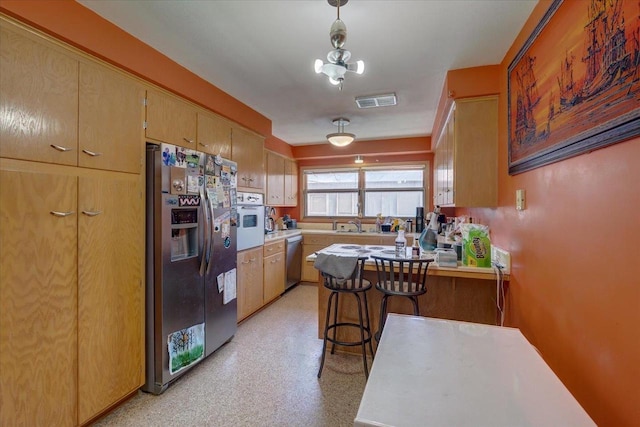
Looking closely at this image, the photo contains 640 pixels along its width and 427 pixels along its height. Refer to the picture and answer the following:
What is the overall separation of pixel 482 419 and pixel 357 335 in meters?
2.00

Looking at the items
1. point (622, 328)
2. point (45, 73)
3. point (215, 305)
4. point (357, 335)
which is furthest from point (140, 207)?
point (622, 328)

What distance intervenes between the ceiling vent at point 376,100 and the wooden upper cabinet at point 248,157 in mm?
1254

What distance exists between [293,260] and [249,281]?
135 cm

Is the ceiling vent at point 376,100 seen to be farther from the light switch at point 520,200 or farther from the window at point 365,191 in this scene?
the window at point 365,191

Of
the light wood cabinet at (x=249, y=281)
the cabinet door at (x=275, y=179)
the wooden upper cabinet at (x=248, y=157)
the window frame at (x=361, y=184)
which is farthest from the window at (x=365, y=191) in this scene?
the light wood cabinet at (x=249, y=281)

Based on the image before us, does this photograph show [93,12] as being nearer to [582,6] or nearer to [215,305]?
[215,305]

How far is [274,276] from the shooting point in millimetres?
3969

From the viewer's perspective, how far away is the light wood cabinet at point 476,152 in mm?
2215

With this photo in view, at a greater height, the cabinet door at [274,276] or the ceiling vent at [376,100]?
the ceiling vent at [376,100]

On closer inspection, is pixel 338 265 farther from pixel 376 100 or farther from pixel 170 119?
pixel 376 100

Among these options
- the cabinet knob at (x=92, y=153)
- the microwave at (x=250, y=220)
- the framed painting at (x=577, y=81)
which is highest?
the framed painting at (x=577, y=81)

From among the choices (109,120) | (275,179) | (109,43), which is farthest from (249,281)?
(109,43)

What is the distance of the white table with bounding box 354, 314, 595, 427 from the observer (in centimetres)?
73

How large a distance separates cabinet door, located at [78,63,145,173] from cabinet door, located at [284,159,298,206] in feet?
10.3
